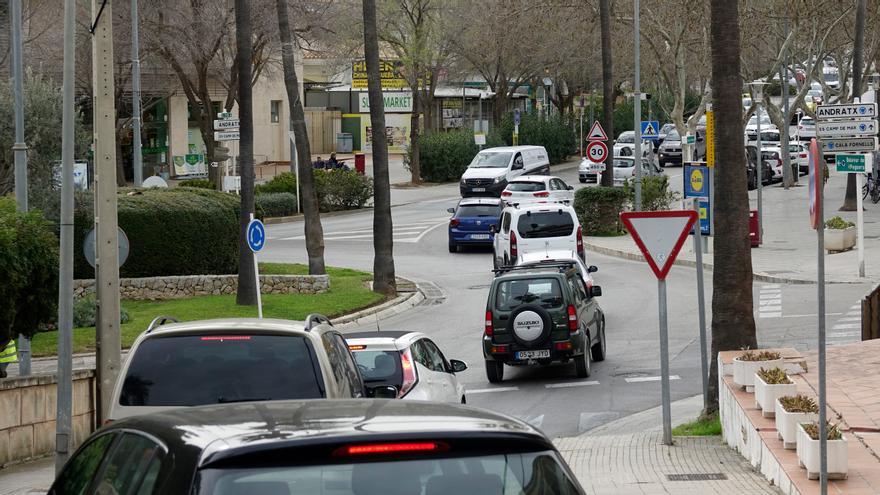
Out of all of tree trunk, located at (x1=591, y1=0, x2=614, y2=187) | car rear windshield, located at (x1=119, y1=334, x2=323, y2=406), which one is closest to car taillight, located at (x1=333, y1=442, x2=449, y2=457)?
car rear windshield, located at (x1=119, y1=334, x2=323, y2=406)

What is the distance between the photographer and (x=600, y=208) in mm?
40656

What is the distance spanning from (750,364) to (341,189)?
37.8m

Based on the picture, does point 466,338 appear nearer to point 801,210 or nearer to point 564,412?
point 564,412

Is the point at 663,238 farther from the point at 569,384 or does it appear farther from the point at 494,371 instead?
the point at 494,371

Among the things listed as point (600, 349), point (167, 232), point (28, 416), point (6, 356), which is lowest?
point (600, 349)

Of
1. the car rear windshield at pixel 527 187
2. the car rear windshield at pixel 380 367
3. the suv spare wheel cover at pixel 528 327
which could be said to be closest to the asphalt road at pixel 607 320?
the suv spare wheel cover at pixel 528 327

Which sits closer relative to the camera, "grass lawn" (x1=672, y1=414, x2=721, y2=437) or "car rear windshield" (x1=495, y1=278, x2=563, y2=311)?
"grass lawn" (x1=672, y1=414, x2=721, y2=437)

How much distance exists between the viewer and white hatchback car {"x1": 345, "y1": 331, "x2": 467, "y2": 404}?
13.2 m

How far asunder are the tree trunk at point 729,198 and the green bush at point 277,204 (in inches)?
1284

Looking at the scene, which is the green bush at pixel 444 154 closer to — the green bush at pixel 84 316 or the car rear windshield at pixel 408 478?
the green bush at pixel 84 316

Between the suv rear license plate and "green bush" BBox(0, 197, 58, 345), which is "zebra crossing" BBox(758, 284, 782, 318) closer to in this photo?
the suv rear license plate

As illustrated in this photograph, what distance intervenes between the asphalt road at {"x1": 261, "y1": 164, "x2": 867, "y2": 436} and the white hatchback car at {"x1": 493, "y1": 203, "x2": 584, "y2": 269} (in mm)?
1369

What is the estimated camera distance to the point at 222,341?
8.71 m

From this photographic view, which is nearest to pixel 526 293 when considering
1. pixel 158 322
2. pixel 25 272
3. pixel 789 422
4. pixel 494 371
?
pixel 494 371
